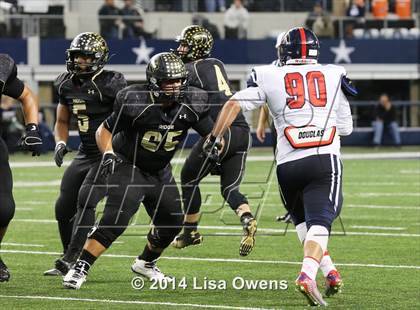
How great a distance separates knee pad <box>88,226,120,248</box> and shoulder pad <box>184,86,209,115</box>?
0.92 metres

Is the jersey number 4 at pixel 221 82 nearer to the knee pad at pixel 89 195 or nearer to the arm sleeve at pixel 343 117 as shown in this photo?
the knee pad at pixel 89 195

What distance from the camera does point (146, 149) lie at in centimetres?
740

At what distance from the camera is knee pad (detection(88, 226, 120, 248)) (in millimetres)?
7281

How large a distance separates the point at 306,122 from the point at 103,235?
148cm

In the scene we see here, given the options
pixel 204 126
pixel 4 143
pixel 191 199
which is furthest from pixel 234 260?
pixel 4 143

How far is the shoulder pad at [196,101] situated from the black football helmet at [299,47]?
790mm

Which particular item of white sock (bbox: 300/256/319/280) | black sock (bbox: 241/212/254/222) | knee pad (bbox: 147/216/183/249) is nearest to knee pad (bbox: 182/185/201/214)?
black sock (bbox: 241/212/254/222)

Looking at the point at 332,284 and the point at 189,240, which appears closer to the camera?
the point at 332,284

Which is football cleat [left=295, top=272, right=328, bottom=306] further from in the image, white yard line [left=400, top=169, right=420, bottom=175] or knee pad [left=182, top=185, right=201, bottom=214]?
white yard line [left=400, top=169, right=420, bottom=175]

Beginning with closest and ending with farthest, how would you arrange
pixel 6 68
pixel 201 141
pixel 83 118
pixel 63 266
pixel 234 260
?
pixel 6 68 → pixel 63 266 → pixel 83 118 → pixel 234 260 → pixel 201 141

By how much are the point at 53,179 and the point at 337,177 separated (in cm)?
1091

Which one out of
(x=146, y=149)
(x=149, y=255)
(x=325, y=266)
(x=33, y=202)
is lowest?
(x=33, y=202)

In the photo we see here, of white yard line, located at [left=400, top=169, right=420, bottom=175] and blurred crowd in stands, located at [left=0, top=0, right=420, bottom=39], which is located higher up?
blurred crowd in stands, located at [left=0, top=0, right=420, bottom=39]

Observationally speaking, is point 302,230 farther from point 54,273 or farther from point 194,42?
point 194,42
